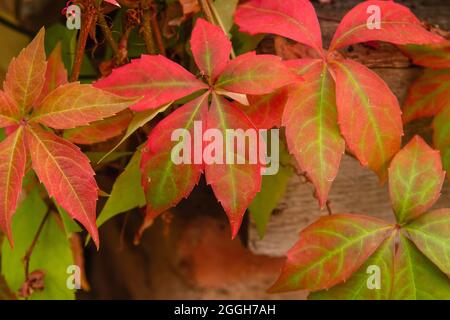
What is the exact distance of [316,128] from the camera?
2.13ft

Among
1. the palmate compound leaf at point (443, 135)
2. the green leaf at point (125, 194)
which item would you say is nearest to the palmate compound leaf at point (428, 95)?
the palmate compound leaf at point (443, 135)

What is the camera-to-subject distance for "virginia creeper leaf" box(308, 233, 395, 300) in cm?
68

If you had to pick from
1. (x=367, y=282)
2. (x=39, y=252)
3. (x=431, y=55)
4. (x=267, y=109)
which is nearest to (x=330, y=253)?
(x=367, y=282)

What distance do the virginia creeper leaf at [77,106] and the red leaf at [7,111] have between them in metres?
0.02

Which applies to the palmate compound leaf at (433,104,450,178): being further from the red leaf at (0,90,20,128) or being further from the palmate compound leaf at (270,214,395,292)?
the red leaf at (0,90,20,128)

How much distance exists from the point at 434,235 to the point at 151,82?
1.11 ft

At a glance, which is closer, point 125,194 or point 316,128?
point 316,128

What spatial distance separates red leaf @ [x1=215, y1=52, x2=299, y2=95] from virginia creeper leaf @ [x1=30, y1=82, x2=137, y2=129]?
0.10m

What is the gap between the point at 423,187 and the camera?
69cm

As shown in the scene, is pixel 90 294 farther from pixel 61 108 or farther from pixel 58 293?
pixel 61 108

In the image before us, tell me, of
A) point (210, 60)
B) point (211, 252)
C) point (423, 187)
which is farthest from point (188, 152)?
point (211, 252)

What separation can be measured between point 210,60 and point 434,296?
1.14ft

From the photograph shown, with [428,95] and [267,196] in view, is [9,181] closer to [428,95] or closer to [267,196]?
[267,196]

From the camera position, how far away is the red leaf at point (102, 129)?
714 millimetres
